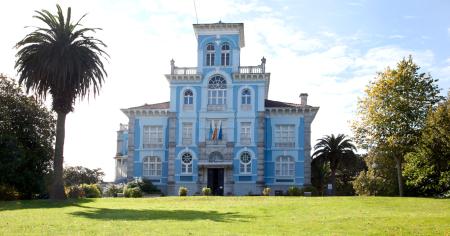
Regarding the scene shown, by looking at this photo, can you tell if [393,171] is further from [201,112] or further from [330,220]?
[330,220]

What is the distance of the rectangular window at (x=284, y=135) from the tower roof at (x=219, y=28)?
1001 centimetres

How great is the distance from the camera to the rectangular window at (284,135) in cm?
5678

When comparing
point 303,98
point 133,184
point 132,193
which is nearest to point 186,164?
point 133,184

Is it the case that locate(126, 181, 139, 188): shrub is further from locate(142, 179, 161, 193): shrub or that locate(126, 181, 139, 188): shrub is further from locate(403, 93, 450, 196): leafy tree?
locate(403, 93, 450, 196): leafy tree

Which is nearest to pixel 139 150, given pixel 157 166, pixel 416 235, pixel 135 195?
pixel 157 166

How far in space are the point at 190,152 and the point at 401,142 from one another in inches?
829

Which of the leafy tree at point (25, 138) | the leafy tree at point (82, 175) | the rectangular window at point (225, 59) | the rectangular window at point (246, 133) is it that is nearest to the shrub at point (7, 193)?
the leafy tree at point (25, 138)

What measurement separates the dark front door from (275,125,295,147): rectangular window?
6.23m

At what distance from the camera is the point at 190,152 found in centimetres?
5672

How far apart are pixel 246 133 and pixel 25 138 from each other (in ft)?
72.0

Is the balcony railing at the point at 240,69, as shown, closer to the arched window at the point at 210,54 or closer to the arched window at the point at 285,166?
the arched window at the point at 210,54

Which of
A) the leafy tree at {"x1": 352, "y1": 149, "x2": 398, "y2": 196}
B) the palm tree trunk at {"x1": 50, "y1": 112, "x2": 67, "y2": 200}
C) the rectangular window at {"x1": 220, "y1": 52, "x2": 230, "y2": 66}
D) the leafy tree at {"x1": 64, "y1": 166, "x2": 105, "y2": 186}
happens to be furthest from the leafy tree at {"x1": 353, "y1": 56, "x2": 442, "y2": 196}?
the leafy tree at {"x1": 64, "y1": 166, "x2": 105, "y2": 186}

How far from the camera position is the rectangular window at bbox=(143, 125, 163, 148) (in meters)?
58.1

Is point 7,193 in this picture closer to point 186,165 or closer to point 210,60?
point 186,165
